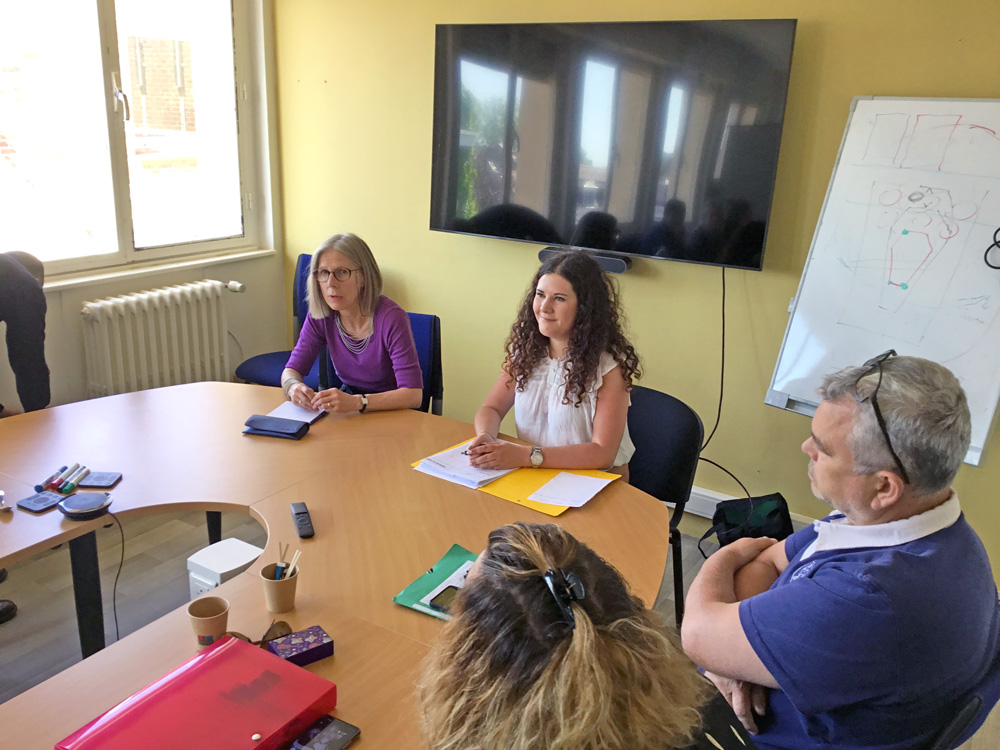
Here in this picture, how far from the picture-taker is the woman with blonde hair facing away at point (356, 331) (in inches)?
97.6

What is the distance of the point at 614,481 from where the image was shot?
1.87 meters

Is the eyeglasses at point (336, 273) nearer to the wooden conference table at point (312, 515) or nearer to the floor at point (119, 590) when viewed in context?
the wooden conference table at point (312, 515)

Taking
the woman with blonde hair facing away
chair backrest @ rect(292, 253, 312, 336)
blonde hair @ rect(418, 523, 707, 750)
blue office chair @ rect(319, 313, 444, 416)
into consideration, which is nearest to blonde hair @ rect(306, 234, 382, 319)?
the woman with blonde hair facing away

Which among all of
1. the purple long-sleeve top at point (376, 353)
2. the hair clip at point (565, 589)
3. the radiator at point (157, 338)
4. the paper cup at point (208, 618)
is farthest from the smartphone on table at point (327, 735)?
the radiator at point (157, 338)

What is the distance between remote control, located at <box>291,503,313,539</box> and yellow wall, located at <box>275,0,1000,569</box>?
1971 millimetres

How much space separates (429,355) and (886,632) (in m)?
1.94

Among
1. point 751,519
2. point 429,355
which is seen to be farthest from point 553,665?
point 751,519

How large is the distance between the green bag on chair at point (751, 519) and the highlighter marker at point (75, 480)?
1.96 m

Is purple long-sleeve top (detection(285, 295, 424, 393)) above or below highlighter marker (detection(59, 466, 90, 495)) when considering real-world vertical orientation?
above

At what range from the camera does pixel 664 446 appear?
7.14ft

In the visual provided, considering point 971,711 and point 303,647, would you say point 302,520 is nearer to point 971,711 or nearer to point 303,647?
point 303,647

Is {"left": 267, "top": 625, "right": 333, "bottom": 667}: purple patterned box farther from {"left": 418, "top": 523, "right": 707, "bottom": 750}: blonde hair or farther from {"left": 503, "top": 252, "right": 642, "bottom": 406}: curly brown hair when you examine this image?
Answer: {"left": 503, "top": 252, "right": 642, "bottom": 406}: curly brown hair

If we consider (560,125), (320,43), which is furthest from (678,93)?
(320,43)

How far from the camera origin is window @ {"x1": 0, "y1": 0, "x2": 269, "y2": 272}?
302cm
